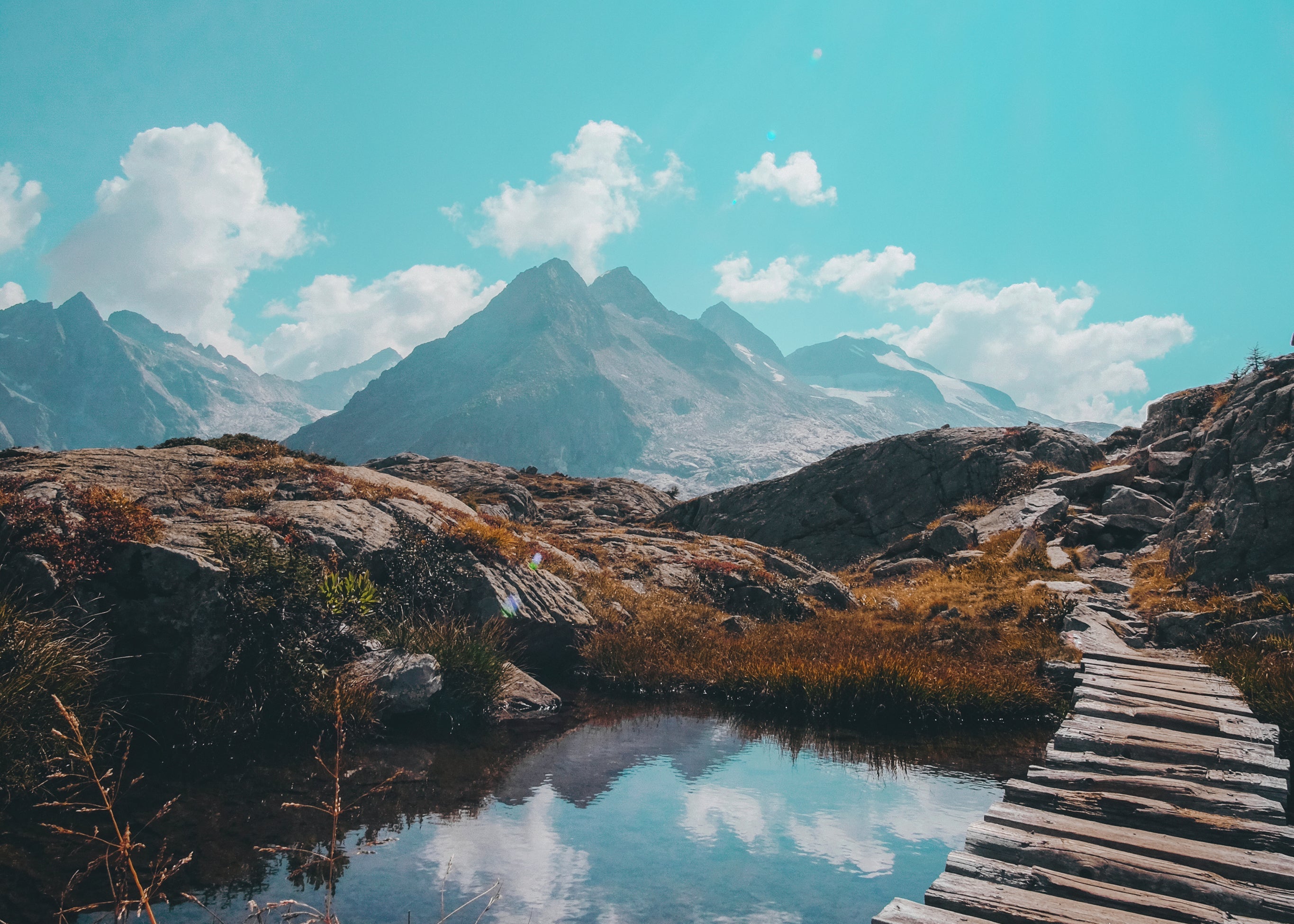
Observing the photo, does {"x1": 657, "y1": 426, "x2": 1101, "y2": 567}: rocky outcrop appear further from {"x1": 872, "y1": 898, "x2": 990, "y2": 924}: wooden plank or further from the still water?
{"x1": 872, "y1": 898, "x2": 990, "y2": 924}: wooden plank

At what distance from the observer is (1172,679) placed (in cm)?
1213

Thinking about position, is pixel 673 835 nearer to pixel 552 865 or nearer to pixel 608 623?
pixel 552 865

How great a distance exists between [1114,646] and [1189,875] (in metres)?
9.40

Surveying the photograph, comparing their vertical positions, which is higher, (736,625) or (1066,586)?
(1066,586)

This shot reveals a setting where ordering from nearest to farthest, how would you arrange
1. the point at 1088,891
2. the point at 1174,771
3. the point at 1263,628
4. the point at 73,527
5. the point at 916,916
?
the point at 916,916, the point at 1088,891, the point at 1174,771, the point at 73,527, the point at 1263,628

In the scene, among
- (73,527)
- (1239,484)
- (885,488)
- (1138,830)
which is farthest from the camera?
(885,488)

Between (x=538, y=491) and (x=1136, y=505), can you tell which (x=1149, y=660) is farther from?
(x=538, y=491)

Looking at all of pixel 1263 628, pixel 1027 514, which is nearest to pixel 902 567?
pixel 1027 514

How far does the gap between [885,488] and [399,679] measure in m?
30.3

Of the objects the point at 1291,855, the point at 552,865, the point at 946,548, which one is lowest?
the point at 552,865

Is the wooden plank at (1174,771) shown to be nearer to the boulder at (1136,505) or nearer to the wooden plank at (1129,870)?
the wooden plank at (1129,870)

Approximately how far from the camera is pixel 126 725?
9867 millimetres

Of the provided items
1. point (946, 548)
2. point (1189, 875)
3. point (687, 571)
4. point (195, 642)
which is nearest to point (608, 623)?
point (687, 571)

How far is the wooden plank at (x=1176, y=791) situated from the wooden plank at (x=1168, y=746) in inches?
24.6
